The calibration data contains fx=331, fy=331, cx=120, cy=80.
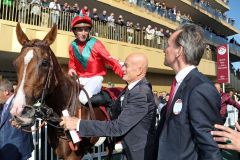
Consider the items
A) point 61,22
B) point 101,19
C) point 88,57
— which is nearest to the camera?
point 88,57

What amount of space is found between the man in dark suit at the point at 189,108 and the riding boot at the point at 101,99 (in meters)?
2.13

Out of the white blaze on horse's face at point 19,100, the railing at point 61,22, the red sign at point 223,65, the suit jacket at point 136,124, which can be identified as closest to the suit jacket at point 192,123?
the suit jacket at point 136,124

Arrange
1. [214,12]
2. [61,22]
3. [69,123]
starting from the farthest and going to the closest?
[214,12] < [61,22] < [69,123]

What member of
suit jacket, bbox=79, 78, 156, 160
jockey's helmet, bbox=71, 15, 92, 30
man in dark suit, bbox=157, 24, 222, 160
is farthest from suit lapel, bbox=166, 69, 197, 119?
jockey's helmet, bbox=71, 15, 92, 30

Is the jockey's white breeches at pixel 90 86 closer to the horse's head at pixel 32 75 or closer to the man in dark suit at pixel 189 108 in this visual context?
the horse's head at pixel 32 75

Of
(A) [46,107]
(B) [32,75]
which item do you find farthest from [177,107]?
(A) [46,107]

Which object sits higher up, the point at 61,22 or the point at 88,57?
the point at 61,22

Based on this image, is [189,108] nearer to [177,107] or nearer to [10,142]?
[177,107]

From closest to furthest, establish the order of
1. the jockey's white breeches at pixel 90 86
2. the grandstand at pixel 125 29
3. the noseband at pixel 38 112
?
the noseband at pixel 38 112 → the jockey's white breeches at pixel 90 86 → the grandstand at pixel 125 29

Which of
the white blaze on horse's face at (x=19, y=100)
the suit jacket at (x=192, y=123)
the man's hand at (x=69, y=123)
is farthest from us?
the white blaze on horse's face at (x=19, y=100)

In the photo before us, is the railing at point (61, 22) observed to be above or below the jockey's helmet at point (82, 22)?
above

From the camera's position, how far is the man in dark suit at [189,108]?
84.3 inches

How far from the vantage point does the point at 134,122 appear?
293 cm

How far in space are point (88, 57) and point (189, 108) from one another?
111 inches
